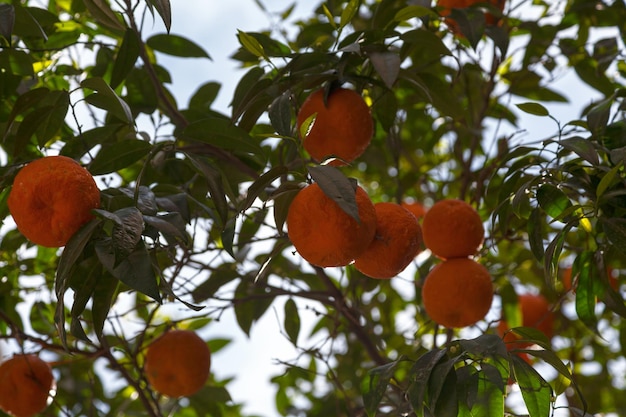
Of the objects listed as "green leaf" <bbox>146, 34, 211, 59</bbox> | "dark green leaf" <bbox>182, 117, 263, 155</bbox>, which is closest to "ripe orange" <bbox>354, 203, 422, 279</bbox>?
"dark green leaf" <bbox>182, 117, 263, 155</bbox>

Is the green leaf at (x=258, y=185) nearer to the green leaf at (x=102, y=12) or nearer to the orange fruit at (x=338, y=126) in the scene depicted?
the orange fruit at (x=338, y=126)

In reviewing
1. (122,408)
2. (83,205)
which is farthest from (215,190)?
(122,408)

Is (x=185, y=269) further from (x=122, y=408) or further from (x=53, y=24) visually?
(x=53, y=24)

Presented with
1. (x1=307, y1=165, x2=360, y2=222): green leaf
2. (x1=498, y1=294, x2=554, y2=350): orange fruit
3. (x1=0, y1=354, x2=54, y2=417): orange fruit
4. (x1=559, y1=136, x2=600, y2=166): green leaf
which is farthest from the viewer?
(x1=498, y1=294, x2=554, y2=350): orange fruit

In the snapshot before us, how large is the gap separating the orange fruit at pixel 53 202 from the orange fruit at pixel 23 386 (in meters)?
0.43

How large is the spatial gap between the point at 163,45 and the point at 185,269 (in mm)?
434

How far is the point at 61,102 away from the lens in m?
1.16

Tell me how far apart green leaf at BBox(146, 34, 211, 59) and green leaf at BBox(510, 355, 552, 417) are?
0.82 m

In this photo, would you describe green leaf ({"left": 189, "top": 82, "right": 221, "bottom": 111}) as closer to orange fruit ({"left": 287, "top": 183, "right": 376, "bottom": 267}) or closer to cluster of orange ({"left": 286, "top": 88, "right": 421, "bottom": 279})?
cluster of orange ({"left": 286, "top": 88, "right": 421, "bottom": 279})

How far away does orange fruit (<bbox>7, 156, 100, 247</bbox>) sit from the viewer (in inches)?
37.8

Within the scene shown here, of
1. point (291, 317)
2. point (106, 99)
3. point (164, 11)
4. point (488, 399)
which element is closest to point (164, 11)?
point (164, 11)

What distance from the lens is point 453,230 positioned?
1206 mm

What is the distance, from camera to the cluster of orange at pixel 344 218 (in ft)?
3.12

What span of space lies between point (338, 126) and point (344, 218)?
24 centimetres
